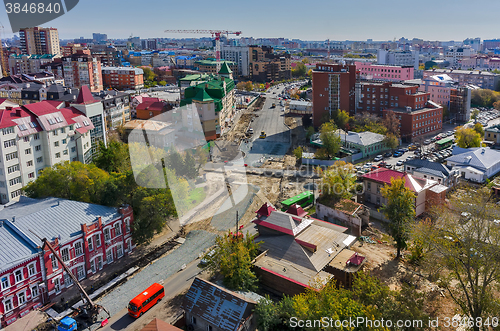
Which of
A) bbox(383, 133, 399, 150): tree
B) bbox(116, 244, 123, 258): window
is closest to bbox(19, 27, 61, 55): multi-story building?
bbox(383, 133, 399, 150): tree

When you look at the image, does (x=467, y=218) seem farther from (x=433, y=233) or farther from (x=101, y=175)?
(x=101, y=175)

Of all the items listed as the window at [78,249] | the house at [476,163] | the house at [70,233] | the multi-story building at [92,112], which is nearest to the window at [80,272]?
the house at [70,233]

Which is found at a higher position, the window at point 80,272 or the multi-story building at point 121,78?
the multi-story building at point 121,78

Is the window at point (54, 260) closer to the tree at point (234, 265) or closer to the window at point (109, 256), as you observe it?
the window at point (109, 256)

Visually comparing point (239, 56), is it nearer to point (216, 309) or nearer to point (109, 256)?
point (109, 256)

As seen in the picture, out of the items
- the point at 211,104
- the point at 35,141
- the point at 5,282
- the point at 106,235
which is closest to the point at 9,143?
the point at 35,141

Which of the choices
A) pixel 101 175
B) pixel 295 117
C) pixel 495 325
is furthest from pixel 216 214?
pixel 295 117
